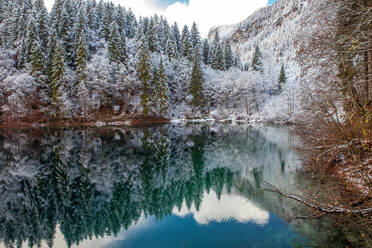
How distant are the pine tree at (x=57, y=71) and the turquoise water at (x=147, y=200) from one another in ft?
86.8

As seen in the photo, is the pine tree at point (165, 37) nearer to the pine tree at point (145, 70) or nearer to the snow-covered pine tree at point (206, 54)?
the snow-covered pine tree at point (206, 54)

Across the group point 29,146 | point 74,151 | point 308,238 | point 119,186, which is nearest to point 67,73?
point 29,146

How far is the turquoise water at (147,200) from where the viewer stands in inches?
271

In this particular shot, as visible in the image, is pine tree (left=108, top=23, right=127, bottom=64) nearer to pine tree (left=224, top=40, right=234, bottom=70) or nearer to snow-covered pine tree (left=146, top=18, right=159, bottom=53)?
snow-covered pine tree (left=146, top=18, right=159, bottom=53)

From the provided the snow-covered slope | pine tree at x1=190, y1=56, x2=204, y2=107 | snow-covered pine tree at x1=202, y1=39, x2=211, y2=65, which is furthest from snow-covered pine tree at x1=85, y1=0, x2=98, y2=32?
the snow-covered slope

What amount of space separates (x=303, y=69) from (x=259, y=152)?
11.7 meters

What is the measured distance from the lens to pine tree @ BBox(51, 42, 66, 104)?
4172 cm

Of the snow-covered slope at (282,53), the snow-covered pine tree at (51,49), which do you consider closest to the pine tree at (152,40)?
the snow-covered pine tree at (51,49)

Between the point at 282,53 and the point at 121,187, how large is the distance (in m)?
140

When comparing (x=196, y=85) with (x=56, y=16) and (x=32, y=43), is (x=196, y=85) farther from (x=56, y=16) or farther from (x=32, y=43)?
(x=56, y=16)

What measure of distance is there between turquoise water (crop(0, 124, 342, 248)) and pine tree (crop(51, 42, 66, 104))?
26.5m

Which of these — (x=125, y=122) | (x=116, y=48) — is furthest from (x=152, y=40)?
(x=125, y=122)

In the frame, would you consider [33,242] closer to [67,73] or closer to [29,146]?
[29,146]

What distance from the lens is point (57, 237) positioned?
22.9ft
